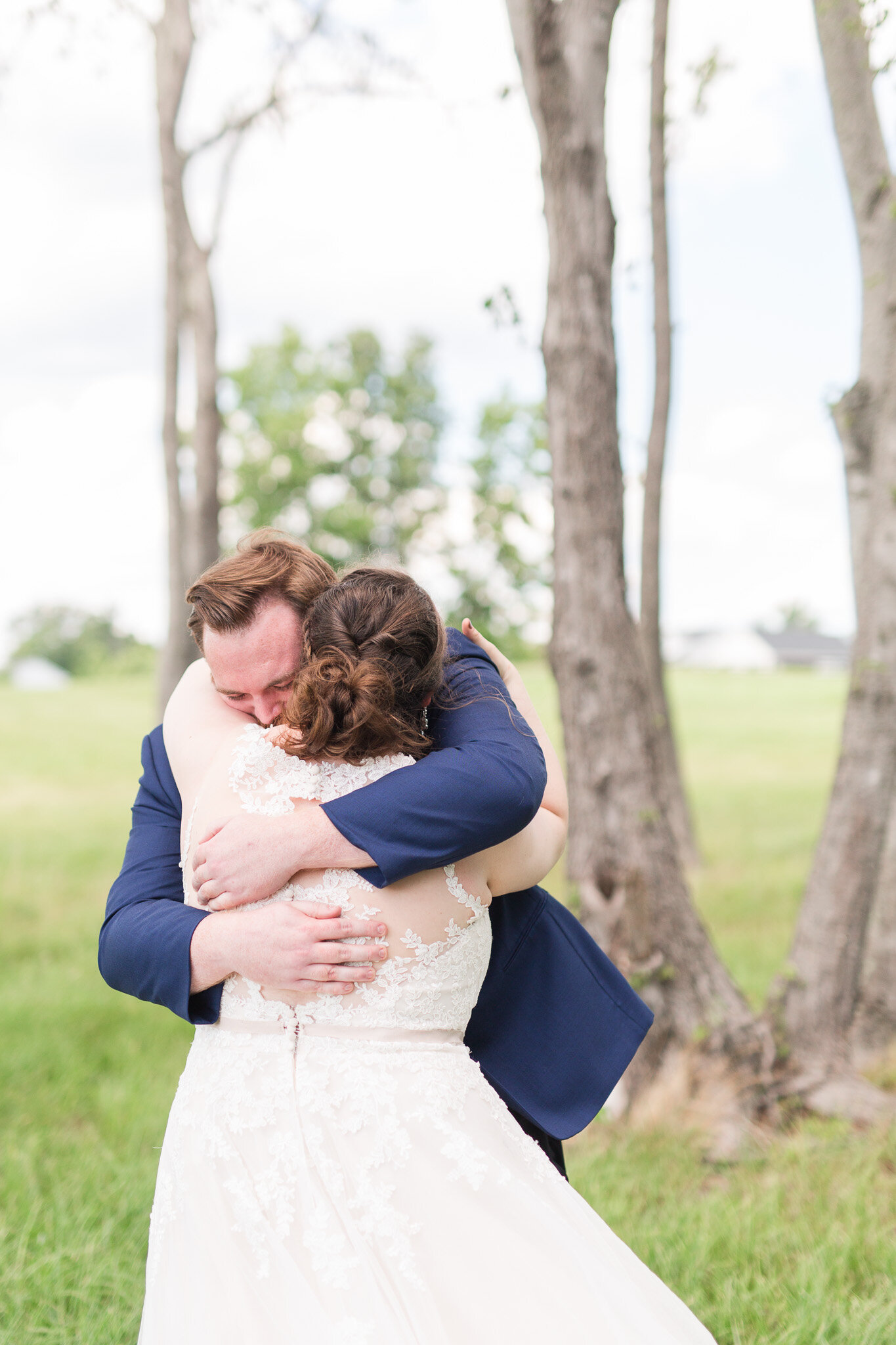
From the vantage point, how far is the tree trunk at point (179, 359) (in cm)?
840

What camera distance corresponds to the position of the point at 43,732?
25344 mm

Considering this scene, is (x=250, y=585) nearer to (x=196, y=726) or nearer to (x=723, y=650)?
(x=196, y=726)

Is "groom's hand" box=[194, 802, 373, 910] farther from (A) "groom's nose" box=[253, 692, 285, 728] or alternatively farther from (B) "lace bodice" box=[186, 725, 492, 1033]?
(A) "groom's nose" box=[253, 692, 285, 728]

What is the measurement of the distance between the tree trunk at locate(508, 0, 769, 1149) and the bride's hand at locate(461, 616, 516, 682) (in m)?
2.20

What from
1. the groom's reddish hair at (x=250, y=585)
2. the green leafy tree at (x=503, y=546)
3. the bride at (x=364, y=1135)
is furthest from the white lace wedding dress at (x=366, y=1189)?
the green leafy tree at (x=503, y=546)

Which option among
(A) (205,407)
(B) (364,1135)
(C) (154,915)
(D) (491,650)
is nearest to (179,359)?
(A) (205,407)

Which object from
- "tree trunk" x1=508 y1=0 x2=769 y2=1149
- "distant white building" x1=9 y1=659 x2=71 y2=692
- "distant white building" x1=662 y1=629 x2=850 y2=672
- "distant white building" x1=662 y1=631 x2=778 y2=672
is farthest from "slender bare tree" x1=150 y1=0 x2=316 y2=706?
"distant white building" x1=662 y1=631 x2=778 y2=672

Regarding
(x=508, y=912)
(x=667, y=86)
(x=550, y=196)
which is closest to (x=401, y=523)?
(x=667, y=86)

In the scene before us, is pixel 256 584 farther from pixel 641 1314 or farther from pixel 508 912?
pixel 641 1314

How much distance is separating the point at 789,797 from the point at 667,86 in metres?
12.6

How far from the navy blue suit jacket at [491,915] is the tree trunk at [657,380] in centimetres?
379

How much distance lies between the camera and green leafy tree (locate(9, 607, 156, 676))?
54906 millimetres

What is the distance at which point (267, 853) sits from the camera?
1664 mm

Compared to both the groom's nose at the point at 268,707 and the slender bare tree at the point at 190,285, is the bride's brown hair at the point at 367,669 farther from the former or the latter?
Result: the slender bare tree at the point at 190,285
